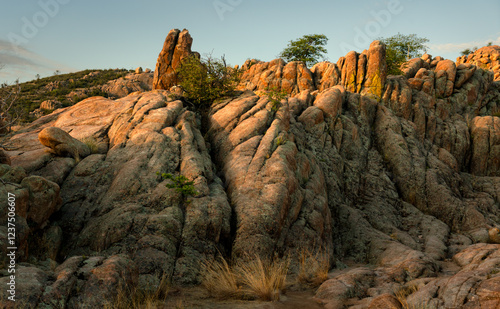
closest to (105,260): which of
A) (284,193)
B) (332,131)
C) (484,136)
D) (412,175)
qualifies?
(284,193)

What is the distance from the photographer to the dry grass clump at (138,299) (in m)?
6.73

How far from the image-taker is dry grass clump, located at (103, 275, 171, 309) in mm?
6734

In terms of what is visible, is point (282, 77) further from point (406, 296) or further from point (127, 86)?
point (127, 86)

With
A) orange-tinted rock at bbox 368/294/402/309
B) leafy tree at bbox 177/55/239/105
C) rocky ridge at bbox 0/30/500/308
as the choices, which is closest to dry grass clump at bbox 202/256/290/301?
rocky ridge at bbox 0/30/500/308

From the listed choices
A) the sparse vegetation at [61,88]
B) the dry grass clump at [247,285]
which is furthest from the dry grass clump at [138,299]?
the sparse vegetation at [61,88]

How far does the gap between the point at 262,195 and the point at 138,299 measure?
6.44m

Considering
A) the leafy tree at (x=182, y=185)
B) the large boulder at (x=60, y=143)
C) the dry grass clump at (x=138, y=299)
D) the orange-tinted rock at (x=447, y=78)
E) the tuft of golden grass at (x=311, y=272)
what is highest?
the orange-tinted rock at (x=447, y=78)

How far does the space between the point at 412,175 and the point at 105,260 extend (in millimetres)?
19474

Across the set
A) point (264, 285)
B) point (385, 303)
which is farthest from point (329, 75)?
point (385, 303)

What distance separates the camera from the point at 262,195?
12.5 meters

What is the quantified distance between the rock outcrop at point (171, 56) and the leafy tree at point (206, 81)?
11.6 ft

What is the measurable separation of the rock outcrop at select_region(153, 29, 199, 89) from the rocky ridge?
0.19m

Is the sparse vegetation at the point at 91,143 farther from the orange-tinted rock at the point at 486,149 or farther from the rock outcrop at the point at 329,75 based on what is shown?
the orange-tinted rock at the point at 486,149

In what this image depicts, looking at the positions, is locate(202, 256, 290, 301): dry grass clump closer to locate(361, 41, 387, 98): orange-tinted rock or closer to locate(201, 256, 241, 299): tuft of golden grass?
locate(201, 256, 241, 299): tuft of golden grass
